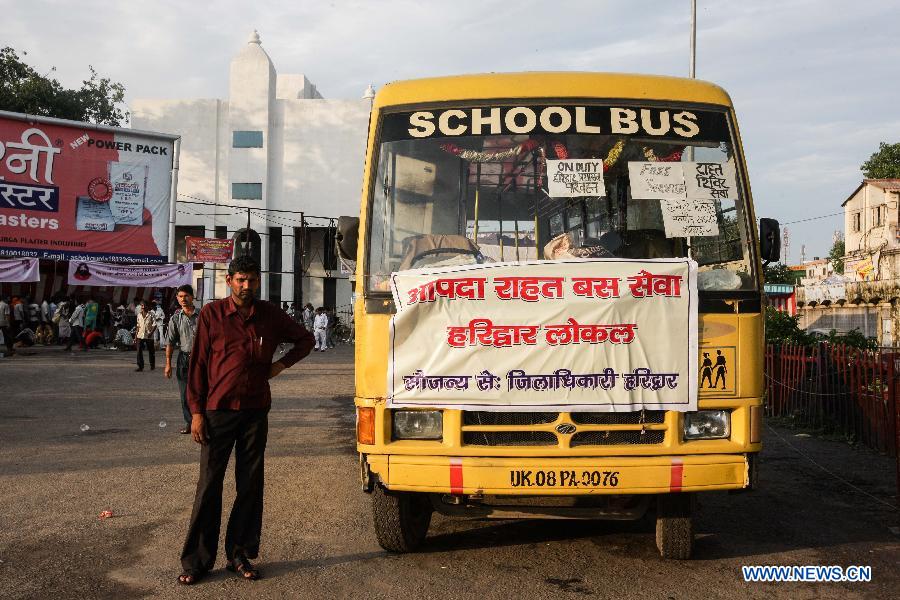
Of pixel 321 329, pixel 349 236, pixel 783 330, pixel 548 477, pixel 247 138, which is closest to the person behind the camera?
pixel 548 477

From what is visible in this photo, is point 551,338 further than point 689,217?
No

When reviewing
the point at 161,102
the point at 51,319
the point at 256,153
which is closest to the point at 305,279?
the point at 256,153

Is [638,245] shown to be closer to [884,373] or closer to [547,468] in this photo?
[547,468]

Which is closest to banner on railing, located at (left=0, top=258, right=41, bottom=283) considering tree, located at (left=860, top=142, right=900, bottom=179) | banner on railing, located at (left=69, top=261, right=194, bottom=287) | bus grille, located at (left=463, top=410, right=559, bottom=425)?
banner on railing, located at (left=69, top=261, right=194, bottom=287)

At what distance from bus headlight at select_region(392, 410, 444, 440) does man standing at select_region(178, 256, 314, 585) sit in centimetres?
77

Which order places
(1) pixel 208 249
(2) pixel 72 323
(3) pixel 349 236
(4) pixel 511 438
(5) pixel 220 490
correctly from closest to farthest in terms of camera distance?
(4) pixel 511 438, (5) pixel 220 490, (3) pixel 349 236, (2) pixel 72 323, (1) pixel 208 249

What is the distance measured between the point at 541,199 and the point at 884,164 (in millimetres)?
55511

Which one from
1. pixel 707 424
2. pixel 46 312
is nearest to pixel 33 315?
pixel 46 312

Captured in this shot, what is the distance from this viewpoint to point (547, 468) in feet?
15.6

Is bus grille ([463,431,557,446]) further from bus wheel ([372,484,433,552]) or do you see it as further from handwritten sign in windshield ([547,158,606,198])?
handwritten sign in windshield ([547,158,606,198])

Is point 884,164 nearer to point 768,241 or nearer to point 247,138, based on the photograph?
point 247,138

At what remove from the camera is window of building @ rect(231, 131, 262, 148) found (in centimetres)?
4684

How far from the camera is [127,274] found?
28.0 m

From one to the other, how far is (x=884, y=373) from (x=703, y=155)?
5623 mm
